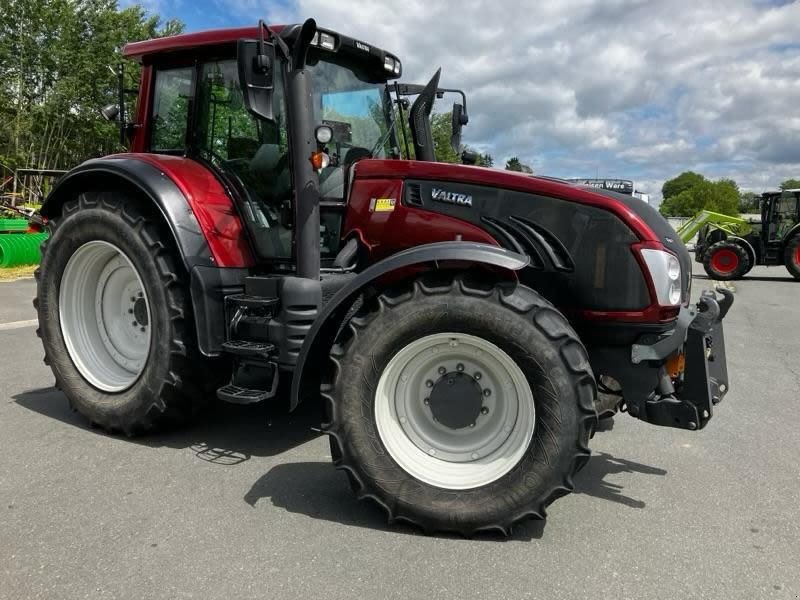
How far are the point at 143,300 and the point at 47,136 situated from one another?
31.0m

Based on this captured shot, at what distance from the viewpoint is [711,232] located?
1775cm

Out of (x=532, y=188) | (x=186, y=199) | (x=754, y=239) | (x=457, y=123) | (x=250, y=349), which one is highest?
(x=754, y=239)

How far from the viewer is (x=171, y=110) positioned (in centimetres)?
416

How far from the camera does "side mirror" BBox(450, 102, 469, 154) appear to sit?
4492 millimetres

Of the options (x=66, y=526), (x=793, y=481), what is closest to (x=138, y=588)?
(x=66, y=526)

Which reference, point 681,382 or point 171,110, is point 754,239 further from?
point 171,110

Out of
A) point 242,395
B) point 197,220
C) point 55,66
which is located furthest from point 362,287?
point 55,66

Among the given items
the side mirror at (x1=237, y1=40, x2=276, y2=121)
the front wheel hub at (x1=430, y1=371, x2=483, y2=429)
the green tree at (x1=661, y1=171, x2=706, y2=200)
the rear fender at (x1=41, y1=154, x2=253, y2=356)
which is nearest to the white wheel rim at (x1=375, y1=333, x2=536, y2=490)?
the front wheel hub at (x1=430, y1=371, x2=483, y2=429)

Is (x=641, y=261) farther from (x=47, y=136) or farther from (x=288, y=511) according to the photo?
(x=47, y=136)

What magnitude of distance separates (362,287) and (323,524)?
42.8 inches

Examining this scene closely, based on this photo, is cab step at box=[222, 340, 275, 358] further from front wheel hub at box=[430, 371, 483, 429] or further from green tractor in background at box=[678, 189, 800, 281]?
green tractor in background at box=[678, 189, 800, 281]

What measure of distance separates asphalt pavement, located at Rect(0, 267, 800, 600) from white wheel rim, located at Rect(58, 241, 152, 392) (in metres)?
0.41

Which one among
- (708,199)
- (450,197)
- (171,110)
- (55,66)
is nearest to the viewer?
(450,197)

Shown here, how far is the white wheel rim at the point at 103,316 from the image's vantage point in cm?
411
